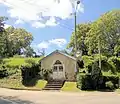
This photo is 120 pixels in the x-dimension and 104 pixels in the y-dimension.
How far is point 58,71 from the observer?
44.2 m

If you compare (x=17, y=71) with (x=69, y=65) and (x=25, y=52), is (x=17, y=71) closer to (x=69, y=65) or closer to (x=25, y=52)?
(x=69, y=65)

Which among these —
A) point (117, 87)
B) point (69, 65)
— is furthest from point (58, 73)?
point (117, 87)

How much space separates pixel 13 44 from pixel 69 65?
4757cm

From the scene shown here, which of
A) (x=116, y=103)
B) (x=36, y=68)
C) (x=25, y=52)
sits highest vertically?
(x=25, y=52)

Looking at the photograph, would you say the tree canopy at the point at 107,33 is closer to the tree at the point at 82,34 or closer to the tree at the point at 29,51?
the tree at the point at 82,34

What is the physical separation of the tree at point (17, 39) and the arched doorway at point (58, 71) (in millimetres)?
42425

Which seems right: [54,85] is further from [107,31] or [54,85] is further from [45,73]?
[107,31]

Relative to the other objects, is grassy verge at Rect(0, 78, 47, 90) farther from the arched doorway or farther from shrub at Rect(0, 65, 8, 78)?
the arched doorway

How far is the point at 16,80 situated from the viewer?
41.8 m

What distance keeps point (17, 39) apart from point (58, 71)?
48820mm

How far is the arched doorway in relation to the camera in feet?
143

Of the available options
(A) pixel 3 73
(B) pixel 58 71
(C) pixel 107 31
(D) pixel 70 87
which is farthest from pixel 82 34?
(D) pixel 70 87

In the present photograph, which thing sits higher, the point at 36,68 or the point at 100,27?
the point at 100,27

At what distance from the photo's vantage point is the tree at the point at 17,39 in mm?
88562
